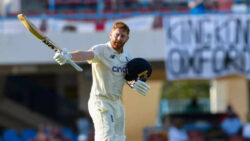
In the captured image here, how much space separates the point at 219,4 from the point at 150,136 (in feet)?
12.2

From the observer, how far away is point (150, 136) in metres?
14.8

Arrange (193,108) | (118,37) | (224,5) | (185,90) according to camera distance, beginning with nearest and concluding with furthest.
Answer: (118,37), (224,5), (193,108), (185,90)

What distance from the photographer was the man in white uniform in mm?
6984

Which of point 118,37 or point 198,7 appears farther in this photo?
point 198,7

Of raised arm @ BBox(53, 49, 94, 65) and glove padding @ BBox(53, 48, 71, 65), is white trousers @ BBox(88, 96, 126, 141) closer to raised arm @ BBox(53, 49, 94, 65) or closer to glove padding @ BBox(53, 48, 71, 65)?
raised arm @ BBox(53, 49, 94, 65)

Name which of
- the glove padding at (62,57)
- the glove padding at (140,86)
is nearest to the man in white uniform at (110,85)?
the glove padding at (140,86)

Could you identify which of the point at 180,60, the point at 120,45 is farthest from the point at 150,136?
the point at 120,45

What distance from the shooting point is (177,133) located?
14.6 m

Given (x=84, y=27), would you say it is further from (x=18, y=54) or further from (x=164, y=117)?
(x=164, y=117)

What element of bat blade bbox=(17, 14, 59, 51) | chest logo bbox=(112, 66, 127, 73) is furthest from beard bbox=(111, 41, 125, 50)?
bat blade bbox=(17, 14, 59, 51)

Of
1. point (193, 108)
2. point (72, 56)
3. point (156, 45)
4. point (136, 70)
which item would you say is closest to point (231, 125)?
point (156, 45)

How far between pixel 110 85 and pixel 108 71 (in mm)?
151

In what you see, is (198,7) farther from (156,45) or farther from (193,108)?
(193,108)

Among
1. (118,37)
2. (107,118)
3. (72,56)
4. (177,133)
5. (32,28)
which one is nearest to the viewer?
(32,28)
